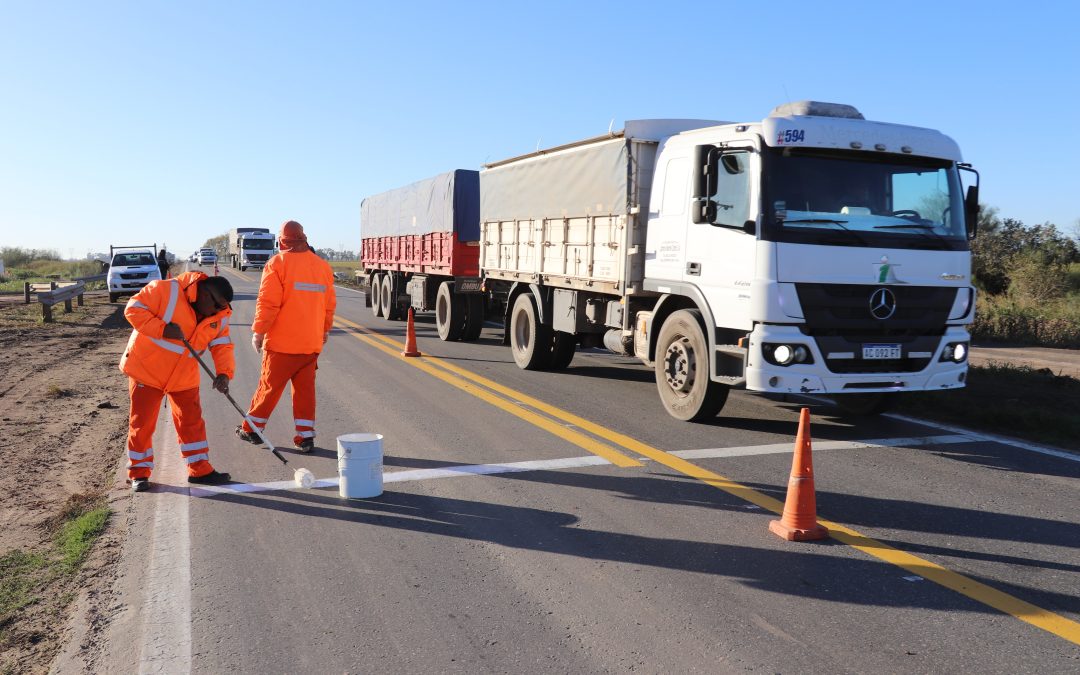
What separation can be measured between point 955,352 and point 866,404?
133cm

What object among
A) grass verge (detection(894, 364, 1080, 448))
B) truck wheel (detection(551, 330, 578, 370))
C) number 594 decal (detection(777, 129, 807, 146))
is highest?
number 594 decal (detection(777, 129, 807, 146))

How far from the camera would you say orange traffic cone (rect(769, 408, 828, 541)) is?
4.87m

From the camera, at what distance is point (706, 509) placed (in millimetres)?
5418

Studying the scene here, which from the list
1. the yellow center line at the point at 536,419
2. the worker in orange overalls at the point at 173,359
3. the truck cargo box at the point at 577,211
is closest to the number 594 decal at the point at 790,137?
the truck cargo box at the point at 577,211

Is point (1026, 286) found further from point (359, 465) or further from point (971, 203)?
point (359, 465)

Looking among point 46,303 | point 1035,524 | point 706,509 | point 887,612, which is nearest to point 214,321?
point 706,509

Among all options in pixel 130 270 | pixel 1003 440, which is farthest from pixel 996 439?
pixel 130 270

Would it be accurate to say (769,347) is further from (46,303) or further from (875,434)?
(46,303)

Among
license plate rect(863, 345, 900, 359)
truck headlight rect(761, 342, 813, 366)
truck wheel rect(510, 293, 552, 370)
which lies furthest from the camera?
truck wheel rect(510, 293, 552, 370)

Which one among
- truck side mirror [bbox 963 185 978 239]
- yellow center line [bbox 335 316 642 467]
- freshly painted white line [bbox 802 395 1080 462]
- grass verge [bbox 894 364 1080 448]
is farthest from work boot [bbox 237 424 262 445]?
truck side mirror [bbox 963 185 978 239]

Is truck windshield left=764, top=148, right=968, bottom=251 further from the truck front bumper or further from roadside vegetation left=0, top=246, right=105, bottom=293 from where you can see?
roadside vegetation left=0, top=246, right=105, bottom=293

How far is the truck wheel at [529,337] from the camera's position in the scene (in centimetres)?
1187

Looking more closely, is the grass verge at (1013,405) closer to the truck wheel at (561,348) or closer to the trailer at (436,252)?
the truck wheel at (561,348)

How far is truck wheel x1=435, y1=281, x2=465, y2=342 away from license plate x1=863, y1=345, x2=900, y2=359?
944 centimetres
